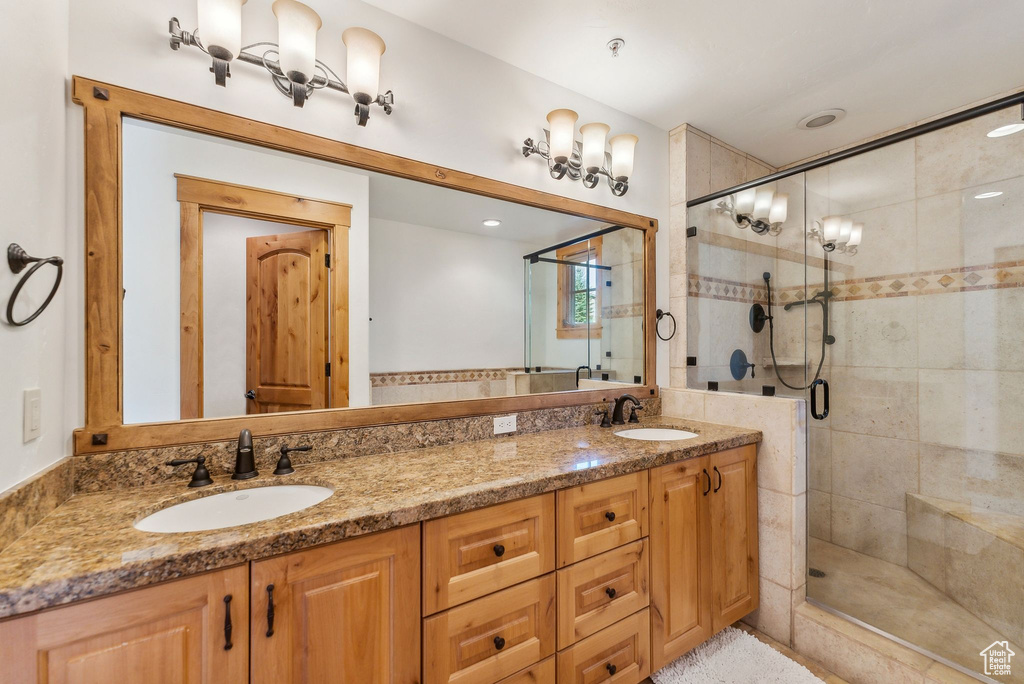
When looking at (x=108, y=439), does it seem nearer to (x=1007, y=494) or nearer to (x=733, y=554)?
(x=733, y=554)

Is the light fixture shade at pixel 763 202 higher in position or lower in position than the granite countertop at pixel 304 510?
higher

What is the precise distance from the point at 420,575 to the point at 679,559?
1092mm

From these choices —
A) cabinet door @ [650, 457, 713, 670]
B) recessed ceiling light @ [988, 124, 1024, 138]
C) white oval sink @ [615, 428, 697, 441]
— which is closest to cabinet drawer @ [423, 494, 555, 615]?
cabinet door @ [650, 457, 713, 670]

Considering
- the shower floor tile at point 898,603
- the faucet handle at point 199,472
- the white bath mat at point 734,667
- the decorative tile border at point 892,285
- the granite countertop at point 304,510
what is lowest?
the white bath mat at point 734,667

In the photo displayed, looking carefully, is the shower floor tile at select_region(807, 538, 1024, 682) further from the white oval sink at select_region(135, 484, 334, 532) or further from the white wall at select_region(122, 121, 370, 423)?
the white wall at select_region(122, 121, 370, 423)

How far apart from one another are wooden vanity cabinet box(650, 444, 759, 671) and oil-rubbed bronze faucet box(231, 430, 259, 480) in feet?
4.35

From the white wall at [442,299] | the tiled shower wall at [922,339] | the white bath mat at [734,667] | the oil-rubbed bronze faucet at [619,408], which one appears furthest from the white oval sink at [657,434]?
the white bath mat at [734,667]

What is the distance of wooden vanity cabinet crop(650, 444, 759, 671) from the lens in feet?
5.23

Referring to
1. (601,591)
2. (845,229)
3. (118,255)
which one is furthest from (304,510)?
(845,229)

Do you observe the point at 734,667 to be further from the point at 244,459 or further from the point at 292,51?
the point at 292,51

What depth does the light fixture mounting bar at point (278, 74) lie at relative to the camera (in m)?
1.23

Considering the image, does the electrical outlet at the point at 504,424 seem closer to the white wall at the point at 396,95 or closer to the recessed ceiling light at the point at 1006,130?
the white wall at the point at 396,95

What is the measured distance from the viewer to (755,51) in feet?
A: 5.96

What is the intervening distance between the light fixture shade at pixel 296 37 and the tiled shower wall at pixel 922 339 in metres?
2.25
